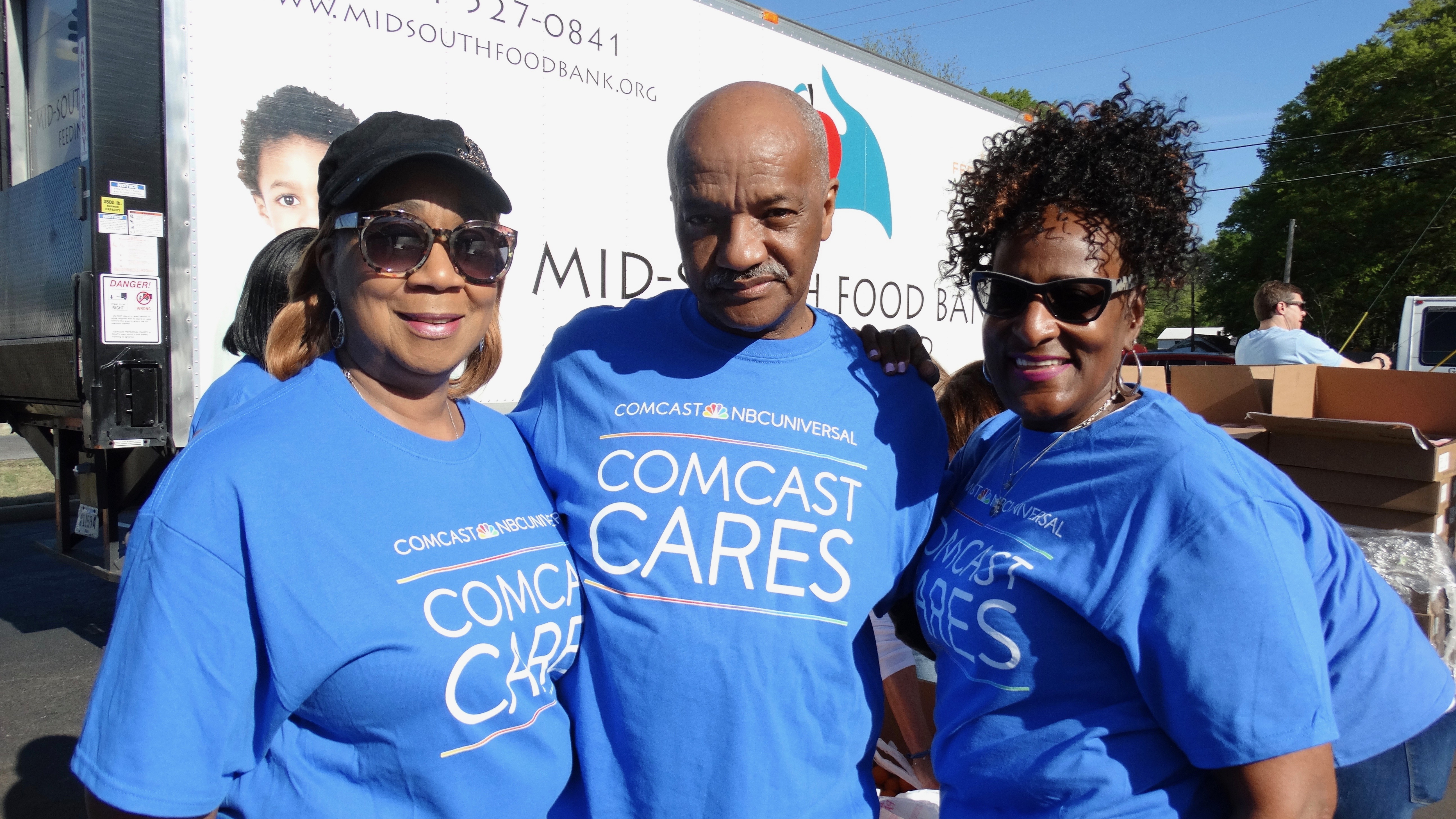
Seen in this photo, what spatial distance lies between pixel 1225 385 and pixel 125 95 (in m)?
5.42

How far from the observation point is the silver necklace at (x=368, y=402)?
1.43 m

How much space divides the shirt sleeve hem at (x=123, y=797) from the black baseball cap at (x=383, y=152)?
33.8 inches

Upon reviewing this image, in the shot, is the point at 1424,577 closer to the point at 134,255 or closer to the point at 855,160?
the point at 855,160

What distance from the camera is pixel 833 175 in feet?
18.0

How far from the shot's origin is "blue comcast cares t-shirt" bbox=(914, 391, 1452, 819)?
47.7 inches

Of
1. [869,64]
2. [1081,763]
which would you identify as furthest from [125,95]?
[869,64]

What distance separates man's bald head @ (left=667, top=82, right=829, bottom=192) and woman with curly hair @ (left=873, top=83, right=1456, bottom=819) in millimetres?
354

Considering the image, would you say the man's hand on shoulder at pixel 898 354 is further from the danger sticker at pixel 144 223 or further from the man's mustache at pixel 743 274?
the danger sticker at pixel 144 223

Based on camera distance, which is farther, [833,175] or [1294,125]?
[1294,125]

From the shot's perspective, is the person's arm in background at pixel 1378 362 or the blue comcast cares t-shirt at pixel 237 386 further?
the person's arm in background at pixel 1378 362

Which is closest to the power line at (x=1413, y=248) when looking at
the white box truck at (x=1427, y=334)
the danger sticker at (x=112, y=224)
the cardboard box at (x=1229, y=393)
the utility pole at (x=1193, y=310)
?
the utility pole at (x=1193, y=310)

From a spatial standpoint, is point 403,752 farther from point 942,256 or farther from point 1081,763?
point 942,256

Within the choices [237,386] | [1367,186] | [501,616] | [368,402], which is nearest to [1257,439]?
[501,616]

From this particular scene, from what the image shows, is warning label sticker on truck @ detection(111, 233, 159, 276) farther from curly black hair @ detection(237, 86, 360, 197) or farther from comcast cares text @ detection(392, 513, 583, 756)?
comcast cares text @ detection(392, 513, 583, 756)
